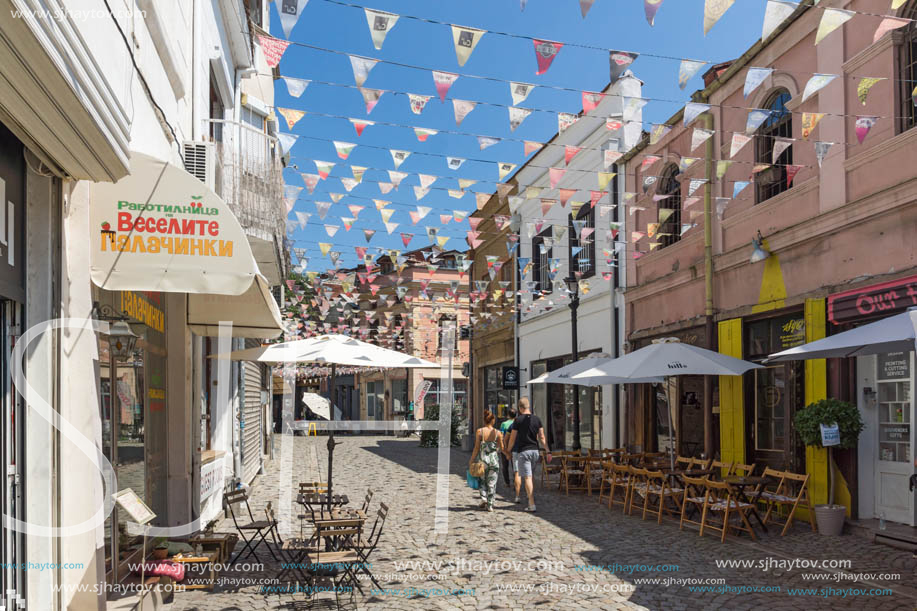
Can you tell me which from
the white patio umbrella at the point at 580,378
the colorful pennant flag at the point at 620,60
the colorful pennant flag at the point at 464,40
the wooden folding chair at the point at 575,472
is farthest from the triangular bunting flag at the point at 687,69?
the wooden folding chair at the point at 575,472

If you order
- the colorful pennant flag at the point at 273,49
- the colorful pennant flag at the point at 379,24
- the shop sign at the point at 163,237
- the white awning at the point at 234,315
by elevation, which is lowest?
the white awning at the point at 234,315

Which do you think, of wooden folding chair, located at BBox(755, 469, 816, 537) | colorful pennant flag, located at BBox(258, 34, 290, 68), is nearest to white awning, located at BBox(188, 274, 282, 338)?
colorful pennant flag, located at BBox(258, 34, 290, 68)

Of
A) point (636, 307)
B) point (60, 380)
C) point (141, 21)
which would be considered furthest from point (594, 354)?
point (60, 380)

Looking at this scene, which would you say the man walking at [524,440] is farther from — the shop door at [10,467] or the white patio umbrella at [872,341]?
the shop door at [10,467]

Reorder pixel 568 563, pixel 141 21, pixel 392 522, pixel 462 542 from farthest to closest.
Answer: pixel 392 522, pixel 462 542, pixel 568 563, pixel 141 21

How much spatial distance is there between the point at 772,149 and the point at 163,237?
9704mm

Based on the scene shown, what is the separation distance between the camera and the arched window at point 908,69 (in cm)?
917

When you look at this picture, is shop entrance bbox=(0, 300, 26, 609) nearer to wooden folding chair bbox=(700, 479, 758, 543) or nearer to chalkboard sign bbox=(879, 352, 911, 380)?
wooden folding chair bbox=(700, 479, 758, 543)

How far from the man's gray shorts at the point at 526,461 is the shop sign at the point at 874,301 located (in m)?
4.82

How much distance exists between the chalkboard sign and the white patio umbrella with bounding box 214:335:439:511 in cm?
561

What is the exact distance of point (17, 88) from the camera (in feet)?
10.5

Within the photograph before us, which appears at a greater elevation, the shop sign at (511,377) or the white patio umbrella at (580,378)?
the white patio umbrella at (580,378)

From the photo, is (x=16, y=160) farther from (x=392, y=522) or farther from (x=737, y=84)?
(x=737, y=84)

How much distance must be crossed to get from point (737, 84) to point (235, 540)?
417 inches
